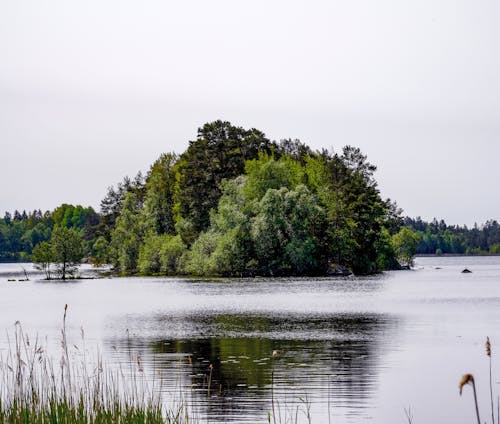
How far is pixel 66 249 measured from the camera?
348 ft

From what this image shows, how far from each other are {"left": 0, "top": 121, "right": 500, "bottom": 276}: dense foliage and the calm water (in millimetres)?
30211

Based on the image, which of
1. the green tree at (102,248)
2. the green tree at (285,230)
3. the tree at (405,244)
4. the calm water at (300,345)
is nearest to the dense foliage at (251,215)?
the green tree at (285,230)

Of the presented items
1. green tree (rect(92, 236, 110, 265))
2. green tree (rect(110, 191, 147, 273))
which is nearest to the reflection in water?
green tree (rect(110, 191, 147, 273))

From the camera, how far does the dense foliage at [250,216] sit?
10106cm

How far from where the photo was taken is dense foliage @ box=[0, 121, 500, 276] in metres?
101

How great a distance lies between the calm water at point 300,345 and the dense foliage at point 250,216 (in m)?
30.2

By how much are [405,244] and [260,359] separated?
126m

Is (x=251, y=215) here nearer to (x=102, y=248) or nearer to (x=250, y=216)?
(x=250, y=216)

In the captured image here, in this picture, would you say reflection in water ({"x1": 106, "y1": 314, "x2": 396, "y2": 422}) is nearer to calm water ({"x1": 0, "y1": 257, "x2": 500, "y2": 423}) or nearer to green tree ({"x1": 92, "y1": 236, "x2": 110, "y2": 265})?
calm water ({"x1": 0, "y1": 257, "x2": 500, "y2": 423})

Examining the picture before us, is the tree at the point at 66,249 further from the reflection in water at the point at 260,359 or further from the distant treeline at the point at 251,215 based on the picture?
the reflection in water at the point at 260,359

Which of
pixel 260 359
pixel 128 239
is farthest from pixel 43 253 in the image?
pixel 260 359

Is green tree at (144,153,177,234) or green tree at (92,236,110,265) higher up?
green tree at (144,153,177,234)

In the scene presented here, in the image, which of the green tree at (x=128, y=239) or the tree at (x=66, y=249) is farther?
the green tree at (x=128, y=239)

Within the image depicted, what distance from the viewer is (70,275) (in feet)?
384
